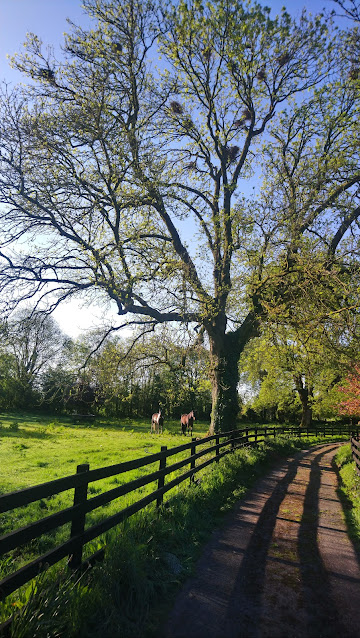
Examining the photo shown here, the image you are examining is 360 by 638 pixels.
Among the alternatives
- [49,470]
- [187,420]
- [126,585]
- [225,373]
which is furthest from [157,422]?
[126,585]

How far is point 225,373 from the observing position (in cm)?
1512

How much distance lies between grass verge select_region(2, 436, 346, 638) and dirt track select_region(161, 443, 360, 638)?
0.23m

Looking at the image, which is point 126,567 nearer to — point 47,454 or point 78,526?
point 78,526

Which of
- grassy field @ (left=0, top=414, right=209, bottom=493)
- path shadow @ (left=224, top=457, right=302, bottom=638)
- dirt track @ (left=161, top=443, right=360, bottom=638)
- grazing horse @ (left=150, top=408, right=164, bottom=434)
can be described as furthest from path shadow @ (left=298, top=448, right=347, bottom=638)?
grazing horse @ (left=150, top=408, right=164, bottom=434)

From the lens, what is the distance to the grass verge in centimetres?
A: 308

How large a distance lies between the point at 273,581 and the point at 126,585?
6.15 ft

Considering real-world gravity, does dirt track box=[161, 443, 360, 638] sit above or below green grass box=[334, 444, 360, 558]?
below

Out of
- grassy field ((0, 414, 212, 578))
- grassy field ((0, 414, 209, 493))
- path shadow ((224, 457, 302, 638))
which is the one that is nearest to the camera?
path shadow ((224, 457, 302, 638))

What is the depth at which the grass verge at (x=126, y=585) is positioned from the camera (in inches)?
121

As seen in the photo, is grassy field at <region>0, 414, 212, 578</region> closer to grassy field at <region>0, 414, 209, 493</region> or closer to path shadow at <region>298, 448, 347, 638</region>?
grassy field at <region>0, 414, 209, 493</region>

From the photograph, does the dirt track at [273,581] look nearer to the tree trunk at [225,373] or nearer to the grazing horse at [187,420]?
the tree trunk at [225,373]

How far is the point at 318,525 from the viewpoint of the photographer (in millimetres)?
7008

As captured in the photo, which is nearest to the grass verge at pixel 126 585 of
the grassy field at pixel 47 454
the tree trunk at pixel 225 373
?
the grassy field at pixel 47 454

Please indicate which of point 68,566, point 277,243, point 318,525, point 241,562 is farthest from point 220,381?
point 68,566
